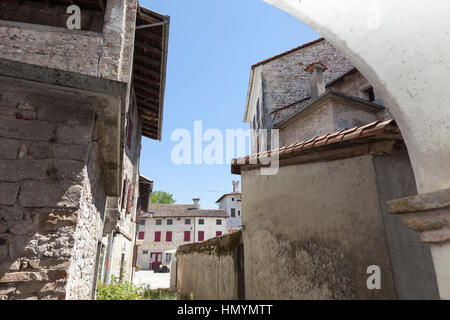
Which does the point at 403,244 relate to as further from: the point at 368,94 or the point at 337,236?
the point at 368,94

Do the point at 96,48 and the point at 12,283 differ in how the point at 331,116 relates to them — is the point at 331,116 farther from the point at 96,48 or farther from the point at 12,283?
the point at 12,283

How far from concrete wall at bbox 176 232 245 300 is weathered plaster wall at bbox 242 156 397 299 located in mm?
370

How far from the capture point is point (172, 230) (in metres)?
34.8

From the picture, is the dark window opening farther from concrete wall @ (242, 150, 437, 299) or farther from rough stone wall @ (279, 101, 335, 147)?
rough stone wall @ (279, 101, 335, 147)

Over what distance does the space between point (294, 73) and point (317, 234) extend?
37.1 ft

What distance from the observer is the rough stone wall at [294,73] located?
13.3 meters

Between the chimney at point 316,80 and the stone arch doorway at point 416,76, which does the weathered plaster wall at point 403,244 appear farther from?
the chimney at point 316,80

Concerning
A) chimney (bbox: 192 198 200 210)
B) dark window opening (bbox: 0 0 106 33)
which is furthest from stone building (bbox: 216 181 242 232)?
dark window opening (bbox: 0 0 106 33)

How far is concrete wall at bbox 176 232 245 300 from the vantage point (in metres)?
5.61

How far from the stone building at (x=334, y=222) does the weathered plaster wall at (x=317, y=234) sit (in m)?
0.01

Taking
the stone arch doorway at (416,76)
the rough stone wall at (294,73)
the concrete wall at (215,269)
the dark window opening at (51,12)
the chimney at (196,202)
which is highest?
the rough stone wall at (294,73)

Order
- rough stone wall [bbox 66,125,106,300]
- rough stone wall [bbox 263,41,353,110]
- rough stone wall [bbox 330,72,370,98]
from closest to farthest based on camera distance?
rough stone wall [bbox 66,125,106,300] < rough stone wall [bbox 330,72,370,98] < rough stone wall [bbox 263,41,353,110]

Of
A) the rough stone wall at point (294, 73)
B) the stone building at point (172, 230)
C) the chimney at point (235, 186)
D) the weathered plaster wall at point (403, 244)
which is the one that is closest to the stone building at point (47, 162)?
the weathered plaster wall at point (403, 244)

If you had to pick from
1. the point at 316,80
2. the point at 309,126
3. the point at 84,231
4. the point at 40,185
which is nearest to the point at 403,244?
the point at 84,231
